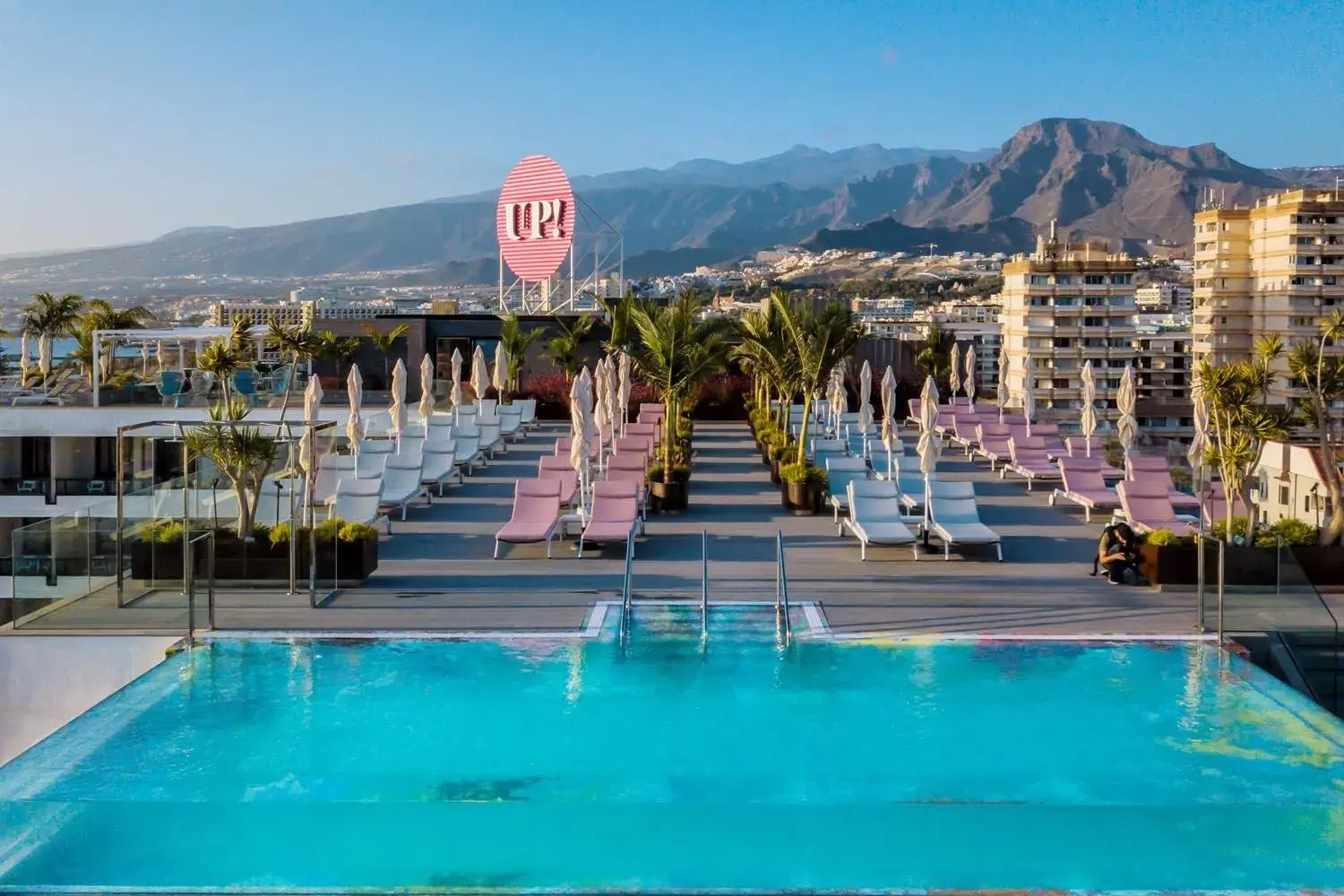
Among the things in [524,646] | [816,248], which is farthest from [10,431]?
[816,248]

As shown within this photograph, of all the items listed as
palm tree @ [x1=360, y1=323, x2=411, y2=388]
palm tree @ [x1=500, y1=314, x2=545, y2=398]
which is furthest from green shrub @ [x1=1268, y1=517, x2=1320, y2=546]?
palm tree @ [x1=360, y1=323, x2=411, y2=388]

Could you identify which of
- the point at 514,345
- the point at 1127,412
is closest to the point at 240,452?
the point at 1127,412

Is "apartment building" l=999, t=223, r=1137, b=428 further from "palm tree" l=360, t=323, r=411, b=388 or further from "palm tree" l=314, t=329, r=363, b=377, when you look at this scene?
"palm tree" l=314, t=329, r=363, b=377

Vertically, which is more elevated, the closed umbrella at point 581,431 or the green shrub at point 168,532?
the closed umbrella at point 581,431

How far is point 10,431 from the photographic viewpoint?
25406 millimetres

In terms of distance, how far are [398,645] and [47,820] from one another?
3.14m

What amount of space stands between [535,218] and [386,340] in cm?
1295

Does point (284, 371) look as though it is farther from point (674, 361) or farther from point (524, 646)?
point (524, 646)

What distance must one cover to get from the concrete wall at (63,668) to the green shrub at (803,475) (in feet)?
26.9

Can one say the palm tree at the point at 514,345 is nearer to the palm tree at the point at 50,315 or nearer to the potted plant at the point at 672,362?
the potted plant at the point at 672,362

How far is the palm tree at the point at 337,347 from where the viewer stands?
29028 mm

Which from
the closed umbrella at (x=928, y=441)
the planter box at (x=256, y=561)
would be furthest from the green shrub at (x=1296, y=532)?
the planter box at (x=256, y=561)

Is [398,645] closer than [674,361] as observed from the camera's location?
Yes

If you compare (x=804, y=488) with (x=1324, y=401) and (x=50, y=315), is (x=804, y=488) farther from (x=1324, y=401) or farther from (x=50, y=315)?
(x=50, y=315)
